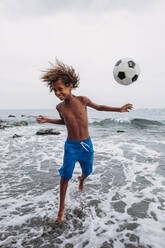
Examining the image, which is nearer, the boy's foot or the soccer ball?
the boy's foot

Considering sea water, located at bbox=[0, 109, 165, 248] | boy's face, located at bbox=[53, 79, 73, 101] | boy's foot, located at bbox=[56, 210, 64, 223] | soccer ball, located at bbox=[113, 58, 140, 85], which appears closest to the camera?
sea water, located at bbox=[0, 109, 165, 248]

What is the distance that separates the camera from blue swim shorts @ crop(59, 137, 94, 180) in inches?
115

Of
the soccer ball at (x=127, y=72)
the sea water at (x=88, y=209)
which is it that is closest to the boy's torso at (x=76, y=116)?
the soccer ball at (x=127, y=72)

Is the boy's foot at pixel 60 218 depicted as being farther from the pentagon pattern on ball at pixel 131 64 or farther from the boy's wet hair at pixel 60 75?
the pentagon pattern on ball at pixel 131 64

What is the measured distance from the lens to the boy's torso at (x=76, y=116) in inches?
116

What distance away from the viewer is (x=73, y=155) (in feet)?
9.78

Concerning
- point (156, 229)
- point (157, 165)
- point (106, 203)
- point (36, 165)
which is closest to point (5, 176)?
point (36, 165)

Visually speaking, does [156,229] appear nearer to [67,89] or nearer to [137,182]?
[137,182]

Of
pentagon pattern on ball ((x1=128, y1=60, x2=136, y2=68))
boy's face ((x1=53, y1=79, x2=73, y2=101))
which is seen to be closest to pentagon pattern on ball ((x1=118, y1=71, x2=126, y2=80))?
pentagon pattern on ball ((x1=128, y1=60, x2=136, y2=68))

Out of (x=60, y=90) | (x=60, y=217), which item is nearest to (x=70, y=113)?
(x=60, y=90)

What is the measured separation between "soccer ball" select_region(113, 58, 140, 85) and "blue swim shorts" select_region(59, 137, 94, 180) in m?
1.60

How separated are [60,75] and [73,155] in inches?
53.0

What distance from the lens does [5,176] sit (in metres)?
5.00

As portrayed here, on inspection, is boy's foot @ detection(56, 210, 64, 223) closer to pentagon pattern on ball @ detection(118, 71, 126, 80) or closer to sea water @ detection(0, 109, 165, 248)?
sea water @ detection(0, 109, 165, 248)
